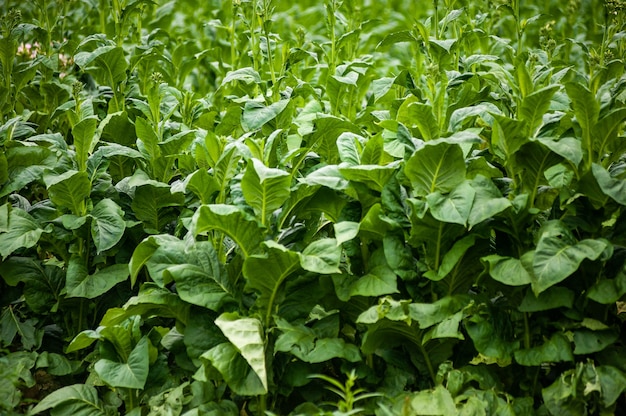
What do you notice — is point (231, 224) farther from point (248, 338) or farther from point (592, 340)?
point (592, 340)

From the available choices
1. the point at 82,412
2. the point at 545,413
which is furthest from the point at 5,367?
the point at 545,413

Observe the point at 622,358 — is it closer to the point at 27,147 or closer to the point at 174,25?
the point at 27,147

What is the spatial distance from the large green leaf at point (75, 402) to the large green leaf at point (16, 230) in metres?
0.67

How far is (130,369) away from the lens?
3027 mm

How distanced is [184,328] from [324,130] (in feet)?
3.95

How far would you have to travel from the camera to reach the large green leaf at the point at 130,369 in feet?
9.75

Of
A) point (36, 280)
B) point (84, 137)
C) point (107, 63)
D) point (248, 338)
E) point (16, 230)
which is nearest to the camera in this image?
point (248, 338)

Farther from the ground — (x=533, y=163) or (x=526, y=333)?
(x=533, y=163)

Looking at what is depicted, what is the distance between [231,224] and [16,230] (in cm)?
116

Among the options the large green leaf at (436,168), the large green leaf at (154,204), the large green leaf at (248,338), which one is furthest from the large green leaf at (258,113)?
the large green leaf at (248,338)

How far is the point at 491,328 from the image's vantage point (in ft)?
9.49

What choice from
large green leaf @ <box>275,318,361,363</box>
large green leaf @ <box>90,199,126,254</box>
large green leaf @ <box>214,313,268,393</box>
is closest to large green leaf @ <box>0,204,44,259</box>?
large green leaf @ <box>90,199,126,254</box>

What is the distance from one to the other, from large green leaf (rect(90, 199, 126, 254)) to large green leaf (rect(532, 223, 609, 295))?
1857 mm

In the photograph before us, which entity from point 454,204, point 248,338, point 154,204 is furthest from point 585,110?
point 154,204
